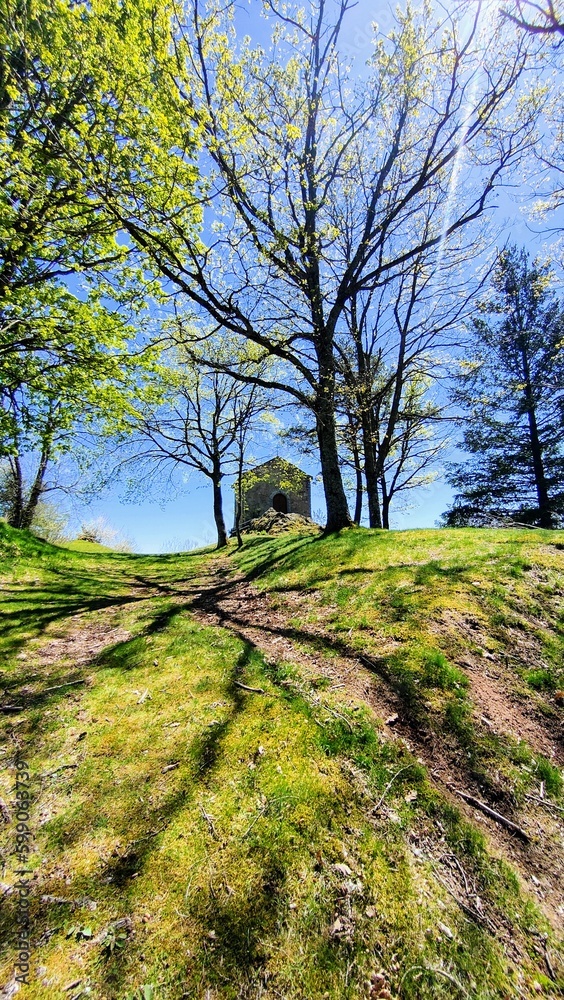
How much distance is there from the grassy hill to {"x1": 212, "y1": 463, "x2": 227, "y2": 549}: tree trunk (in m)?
14.6

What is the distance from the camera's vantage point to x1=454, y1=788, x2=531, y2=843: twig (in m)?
2.53

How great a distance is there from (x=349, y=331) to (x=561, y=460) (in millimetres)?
12787

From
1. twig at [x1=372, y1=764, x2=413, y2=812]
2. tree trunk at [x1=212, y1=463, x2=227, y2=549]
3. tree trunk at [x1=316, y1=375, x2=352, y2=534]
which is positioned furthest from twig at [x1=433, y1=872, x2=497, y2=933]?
tree trunk at [x1=212, y1=463, x2=227, y2=549]

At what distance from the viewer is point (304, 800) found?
264 cm

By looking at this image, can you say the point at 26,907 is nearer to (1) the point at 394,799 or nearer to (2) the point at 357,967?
(2) the point at 357,967

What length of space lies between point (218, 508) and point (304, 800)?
18239 millimetres

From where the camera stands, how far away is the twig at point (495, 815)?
2531 millimetres

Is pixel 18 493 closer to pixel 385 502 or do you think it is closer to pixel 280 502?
pixel 385 502

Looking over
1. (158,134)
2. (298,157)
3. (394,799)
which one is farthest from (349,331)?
(394,799)

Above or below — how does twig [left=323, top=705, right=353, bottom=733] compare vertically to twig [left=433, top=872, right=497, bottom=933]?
above

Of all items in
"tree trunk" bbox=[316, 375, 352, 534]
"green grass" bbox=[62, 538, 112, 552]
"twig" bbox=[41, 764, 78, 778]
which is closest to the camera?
"twig" bbox=[41, 764, 78, 778]

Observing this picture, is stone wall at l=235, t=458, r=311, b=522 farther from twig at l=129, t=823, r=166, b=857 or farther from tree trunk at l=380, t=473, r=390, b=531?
twig at l=129, t=823, r=166, b=857

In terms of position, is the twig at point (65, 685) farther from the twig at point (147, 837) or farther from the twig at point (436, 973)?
the twig at point (436, 973)

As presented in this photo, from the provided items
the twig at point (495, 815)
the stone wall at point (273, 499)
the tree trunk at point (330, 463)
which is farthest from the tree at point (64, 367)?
the stone wall at point (273, 499)
